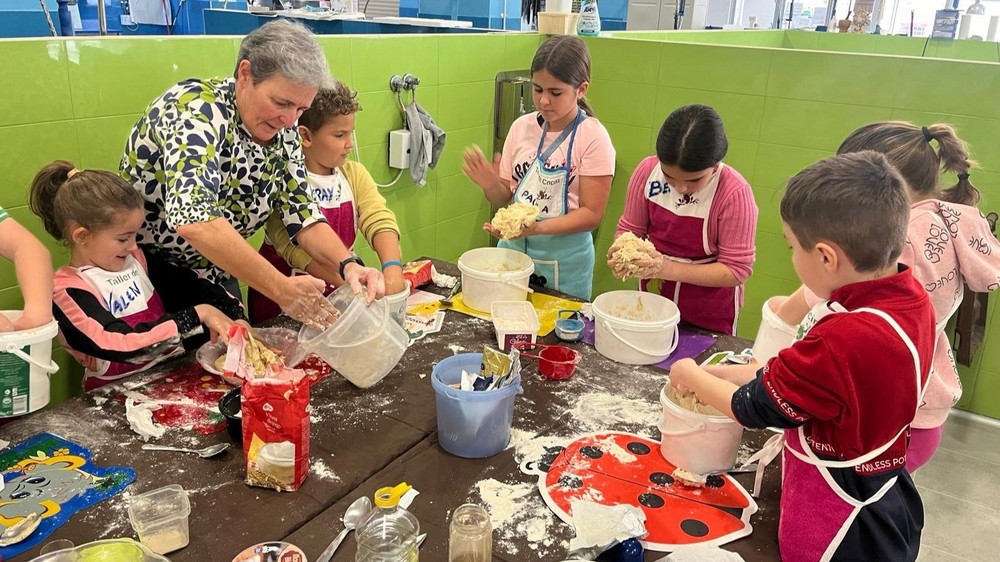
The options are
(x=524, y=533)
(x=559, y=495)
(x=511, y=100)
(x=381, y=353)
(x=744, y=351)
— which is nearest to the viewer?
(x=524, y=533)

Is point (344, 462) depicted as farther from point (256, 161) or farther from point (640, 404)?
point (256, 161)

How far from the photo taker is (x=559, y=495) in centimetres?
163

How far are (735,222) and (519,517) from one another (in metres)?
1.47

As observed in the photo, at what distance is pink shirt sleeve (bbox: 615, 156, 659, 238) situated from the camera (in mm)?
2777

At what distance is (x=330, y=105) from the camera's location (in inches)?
97.7

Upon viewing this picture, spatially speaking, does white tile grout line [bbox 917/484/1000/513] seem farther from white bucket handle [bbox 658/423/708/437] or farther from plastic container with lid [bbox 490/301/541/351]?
white bucket handle [bbox 658/423/708/437]

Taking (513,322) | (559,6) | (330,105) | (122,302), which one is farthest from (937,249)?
(559,6)

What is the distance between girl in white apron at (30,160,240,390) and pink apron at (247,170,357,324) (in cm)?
58

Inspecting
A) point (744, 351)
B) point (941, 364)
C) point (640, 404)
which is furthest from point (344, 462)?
point (941, 364)

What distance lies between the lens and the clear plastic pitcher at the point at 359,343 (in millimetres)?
1987

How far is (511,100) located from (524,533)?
3.68m

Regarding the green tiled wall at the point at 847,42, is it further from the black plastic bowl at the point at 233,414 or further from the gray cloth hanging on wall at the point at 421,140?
the black plastic bowl at the point at 233,414

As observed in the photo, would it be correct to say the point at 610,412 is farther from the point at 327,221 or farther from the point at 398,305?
the point at 327,221

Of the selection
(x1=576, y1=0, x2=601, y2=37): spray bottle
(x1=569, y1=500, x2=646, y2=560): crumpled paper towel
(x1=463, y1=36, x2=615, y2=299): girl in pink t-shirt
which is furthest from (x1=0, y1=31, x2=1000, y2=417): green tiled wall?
(x1=569, y1=500, x2=646, y2=560): crumpled paper towel
